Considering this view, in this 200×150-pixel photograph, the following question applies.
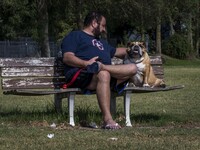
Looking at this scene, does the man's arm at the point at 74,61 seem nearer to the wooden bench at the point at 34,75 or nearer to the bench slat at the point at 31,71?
the wooden bench at the point at 34,75

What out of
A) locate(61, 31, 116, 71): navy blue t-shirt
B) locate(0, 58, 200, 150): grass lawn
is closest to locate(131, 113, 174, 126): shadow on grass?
locate(0, 58, 200, 150): grass lawn

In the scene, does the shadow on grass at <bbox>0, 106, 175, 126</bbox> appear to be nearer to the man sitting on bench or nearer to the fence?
the man sitting on bench

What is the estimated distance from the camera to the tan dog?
870 centimetres

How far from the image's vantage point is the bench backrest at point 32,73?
8.56m

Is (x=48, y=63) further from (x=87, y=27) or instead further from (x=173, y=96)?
(x=173, y=96)

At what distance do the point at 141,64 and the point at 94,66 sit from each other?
1220mm

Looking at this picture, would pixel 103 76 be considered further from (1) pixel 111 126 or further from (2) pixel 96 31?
(2) pixel 96 31

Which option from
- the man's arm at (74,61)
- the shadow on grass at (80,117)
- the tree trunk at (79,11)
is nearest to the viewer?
the man's arm at (74,61)

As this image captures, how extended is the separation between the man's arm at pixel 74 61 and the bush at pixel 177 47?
3941cm

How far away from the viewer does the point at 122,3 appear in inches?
1221

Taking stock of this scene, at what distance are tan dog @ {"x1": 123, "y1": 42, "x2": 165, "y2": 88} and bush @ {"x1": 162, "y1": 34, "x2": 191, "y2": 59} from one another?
1518 inches

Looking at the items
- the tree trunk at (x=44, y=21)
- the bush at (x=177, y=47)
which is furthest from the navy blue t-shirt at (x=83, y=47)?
the bush at (x=177, y=47)

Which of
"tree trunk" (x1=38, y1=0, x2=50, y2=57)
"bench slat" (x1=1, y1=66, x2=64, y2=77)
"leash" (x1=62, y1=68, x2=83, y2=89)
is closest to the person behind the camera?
"leash" (x1=62, y1=68, x2=83, y2=89)

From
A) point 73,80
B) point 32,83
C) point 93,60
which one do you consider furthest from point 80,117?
Answer: point 93,60
